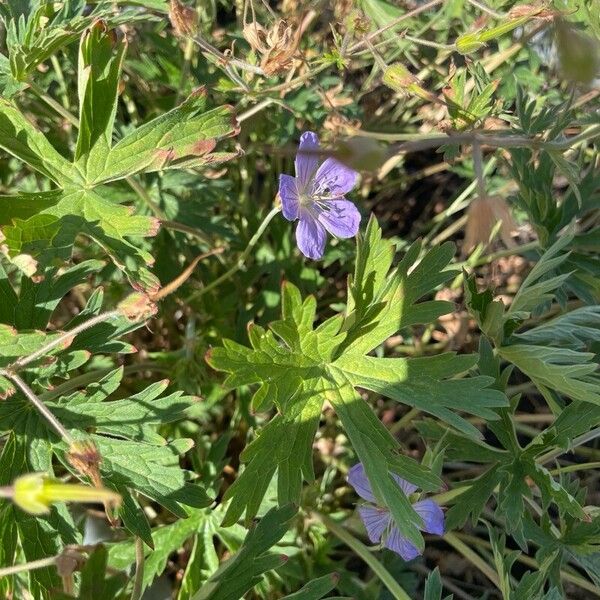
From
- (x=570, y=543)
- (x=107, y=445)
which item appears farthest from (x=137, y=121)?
(x=570, y=543)

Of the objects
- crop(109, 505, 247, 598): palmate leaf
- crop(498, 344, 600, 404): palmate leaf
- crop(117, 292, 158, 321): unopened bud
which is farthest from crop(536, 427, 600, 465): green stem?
crop(117, 292, 158, 321): unopened bud

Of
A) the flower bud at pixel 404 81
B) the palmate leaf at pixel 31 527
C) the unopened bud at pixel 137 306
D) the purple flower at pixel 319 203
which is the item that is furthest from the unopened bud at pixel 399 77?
the palmate leaf at pixel 31 527

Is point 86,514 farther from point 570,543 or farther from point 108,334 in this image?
point 570,543

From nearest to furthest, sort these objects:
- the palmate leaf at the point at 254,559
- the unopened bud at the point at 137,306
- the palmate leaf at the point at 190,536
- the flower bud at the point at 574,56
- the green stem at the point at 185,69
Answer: the flower bud at the point at 574,56 < the unopened bud at the point at 137,306 < the palmate leaf at the point at 254,559 < the palmate leaf at the point at 190,536 < the green stem at the point at 185,69

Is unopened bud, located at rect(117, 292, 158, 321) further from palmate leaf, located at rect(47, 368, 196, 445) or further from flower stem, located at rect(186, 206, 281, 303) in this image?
flower stem, located at rect(186, 206, 281, 303)

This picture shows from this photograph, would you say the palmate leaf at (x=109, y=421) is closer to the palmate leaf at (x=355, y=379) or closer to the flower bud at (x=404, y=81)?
the palmate leaf at (x=355, y=379)

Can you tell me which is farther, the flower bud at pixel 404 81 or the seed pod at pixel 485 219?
the flower bud at pixel 404 81

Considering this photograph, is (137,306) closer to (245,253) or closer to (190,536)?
(245,253)
